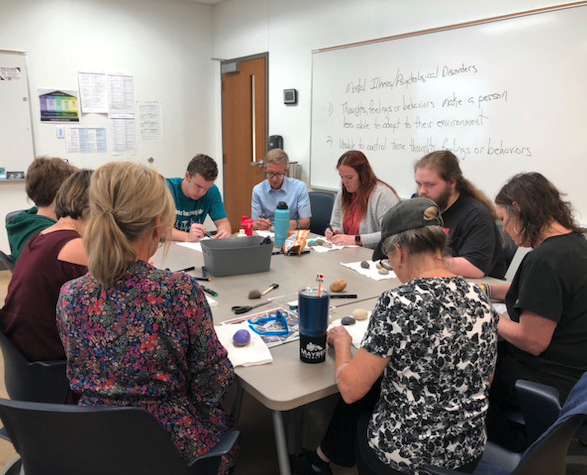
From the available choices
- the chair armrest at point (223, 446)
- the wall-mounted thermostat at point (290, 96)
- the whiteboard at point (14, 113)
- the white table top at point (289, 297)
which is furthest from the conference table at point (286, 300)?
the whiteboard at point (14, 113)

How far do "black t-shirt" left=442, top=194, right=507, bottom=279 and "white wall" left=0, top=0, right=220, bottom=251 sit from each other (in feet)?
12.4

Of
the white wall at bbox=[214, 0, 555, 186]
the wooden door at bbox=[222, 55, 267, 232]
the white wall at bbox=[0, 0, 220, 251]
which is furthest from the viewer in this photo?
the wooden door at bbox=[222, 55, 267, 232]

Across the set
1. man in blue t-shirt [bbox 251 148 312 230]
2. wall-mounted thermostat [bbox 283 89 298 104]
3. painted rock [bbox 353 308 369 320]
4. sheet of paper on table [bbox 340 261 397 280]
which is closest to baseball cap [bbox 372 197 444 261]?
painted rock [bbox 353 308 369 320]

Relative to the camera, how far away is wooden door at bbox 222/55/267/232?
16.5 ft

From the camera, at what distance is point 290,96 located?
4516 mm

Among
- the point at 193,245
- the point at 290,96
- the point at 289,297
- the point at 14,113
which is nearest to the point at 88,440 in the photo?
the point at 289,297

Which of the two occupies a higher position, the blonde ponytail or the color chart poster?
the color chart poster

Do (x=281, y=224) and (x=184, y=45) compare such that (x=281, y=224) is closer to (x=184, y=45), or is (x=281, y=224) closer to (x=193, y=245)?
(x=193, y=245)

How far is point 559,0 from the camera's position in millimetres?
2670

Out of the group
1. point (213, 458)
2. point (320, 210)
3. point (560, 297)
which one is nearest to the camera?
point (213, 458)

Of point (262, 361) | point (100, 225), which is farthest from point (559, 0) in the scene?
point (100, 225)

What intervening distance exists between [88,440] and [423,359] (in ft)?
2.37

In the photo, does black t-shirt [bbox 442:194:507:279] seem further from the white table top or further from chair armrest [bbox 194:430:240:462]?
chair armrest [bbox 194:430:240:462]

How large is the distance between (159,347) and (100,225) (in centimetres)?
30
